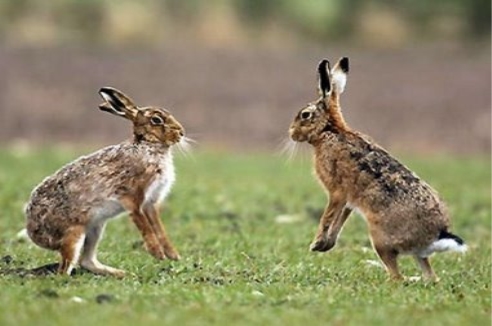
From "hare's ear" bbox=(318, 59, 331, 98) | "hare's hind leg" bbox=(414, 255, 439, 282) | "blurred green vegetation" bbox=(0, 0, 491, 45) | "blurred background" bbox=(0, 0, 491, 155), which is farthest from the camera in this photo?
"blurred green vegetation" bbox=(0, 0, 491, 45)

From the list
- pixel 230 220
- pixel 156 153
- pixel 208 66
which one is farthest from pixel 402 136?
pixel 156 153

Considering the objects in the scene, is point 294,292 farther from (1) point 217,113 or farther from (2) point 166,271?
(1) point 217,113

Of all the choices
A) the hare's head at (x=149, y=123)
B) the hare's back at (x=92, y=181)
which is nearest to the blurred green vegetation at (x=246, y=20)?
the hare's head at (x=149, y=123)

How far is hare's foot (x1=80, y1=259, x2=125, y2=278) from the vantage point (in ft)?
31.3

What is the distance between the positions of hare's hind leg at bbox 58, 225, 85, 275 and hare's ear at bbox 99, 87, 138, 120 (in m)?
1.20

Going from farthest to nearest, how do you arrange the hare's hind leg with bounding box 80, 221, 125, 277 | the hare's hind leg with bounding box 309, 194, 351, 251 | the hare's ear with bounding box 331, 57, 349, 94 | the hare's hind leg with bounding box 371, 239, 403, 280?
the hare's ear with bounding box 331, 57, 349, 94
the hare's hind leg with bounding box 309, 194, 351, 251
the hare's hind leg with bounding box 80, 221, 125, 277
the hare's hind leg with bounding box 371, 239, 403, 280

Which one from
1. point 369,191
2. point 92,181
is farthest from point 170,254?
point 369,191

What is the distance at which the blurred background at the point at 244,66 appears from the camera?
80.6 ft

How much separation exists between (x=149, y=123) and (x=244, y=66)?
690 inches

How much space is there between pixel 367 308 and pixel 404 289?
36.8 inches

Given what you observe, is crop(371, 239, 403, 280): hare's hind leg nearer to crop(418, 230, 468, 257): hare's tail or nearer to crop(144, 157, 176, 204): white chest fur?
crop(418, 230, 468, 257): hare's tail

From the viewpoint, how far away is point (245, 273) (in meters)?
9.94

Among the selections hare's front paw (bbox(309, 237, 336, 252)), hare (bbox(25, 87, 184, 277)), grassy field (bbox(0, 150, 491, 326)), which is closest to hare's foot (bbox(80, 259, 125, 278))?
hare (bbox(25, 87, 184, 277))

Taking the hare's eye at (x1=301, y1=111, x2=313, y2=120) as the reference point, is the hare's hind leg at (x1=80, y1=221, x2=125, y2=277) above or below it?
below
